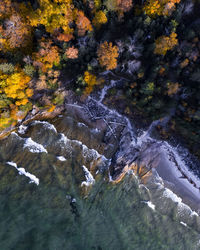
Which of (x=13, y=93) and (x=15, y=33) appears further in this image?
(x=13, y=93)

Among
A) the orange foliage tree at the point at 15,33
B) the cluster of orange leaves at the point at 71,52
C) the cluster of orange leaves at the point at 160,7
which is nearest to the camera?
the cluster of orange leaves at the point at 160,7

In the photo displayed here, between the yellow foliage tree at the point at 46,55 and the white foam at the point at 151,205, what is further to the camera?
the white foam at the point at 151,205

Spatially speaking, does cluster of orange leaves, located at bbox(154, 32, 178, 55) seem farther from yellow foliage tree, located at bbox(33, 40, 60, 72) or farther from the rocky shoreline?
yellow foliage tree, located at bbox(33, 40, 60, 72)

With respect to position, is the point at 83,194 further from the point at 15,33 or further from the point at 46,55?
the point at 15,33

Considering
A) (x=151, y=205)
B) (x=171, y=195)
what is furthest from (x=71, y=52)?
(x=171, y=195)

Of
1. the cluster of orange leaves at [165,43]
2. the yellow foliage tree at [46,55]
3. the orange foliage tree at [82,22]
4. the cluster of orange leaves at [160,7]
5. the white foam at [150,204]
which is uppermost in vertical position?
the cluster of orange leaves at [160,7]

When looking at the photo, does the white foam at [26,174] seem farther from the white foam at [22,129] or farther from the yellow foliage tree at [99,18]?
the yellow foliage tree at [99,18]

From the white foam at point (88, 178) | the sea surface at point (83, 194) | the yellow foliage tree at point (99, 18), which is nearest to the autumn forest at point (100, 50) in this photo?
the yellow foliage tree at point (99, 18)
